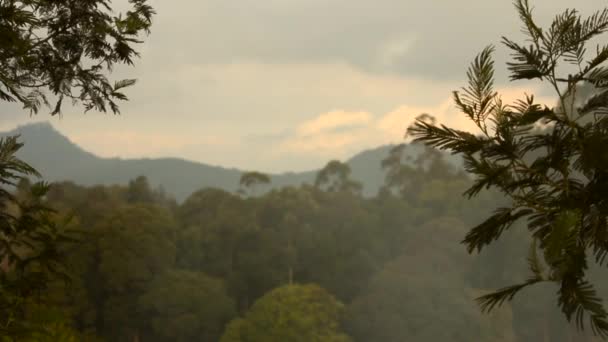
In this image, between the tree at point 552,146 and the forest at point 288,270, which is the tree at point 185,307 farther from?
the tree at point 552,146

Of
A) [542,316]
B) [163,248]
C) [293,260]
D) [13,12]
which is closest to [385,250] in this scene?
[293,260]

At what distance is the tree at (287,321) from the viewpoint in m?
35.7

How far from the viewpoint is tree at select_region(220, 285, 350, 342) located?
1405 inches

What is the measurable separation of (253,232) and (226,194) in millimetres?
5437

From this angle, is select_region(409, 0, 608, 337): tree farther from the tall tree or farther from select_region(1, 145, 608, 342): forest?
select_region(1, 145, 608, 342): forest

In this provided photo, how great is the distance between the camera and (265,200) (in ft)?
167

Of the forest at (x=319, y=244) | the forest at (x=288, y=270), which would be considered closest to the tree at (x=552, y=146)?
the forest at (x=319, y=244)

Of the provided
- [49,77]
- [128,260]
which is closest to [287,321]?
[128,260]

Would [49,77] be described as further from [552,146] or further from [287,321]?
[287,321]

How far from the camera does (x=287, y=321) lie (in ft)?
118

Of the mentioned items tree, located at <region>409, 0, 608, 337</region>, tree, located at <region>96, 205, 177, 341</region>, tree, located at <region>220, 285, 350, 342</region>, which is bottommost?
tree, located at <region>220, 285, 350, 342</region>

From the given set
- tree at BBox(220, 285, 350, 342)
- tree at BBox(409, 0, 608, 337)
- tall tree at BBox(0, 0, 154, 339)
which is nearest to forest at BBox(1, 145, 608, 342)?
tree at BBox(220, 285, 350, 342)

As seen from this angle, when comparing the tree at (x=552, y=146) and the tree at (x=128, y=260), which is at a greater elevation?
the tree at (x=552, y=146)

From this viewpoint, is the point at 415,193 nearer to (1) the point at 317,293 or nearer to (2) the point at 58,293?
(1) the point at 317,293
